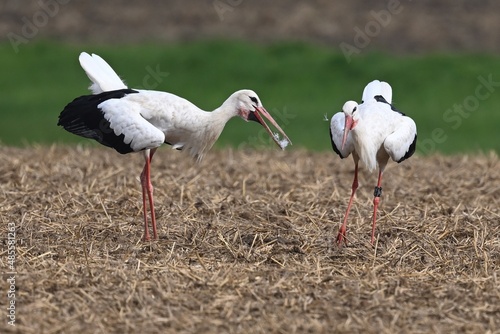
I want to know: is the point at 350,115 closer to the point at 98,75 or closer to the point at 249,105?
the point at 249,105

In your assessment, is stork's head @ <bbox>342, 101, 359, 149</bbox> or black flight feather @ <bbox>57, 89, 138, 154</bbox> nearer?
stork's head @ <bbox>342, 101, 359, 149</bbox>

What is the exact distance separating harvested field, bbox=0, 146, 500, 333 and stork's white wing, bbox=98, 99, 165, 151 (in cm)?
80

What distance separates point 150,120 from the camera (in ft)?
30.1

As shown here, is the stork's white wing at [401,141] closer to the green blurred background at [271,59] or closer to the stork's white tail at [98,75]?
the stork's white tail at [98,75]

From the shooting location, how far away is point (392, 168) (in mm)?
12625

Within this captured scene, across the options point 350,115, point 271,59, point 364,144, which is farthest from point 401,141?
point 271,59

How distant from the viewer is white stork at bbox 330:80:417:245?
9.03 metres

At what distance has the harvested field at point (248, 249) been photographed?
22.8 ft

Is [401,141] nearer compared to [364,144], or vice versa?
[364,144]

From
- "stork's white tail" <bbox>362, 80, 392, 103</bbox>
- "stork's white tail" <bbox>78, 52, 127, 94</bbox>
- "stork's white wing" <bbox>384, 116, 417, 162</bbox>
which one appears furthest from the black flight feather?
"stork's white tail" <bbox>362, 80, 392, 103</bbox>

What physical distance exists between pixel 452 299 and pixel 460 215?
8.55 ft

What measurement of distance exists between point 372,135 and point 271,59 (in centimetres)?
1330

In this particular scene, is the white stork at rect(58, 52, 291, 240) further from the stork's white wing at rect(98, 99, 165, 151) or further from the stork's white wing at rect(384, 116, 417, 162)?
the stork's white wing at rect(384, 116, 417, 162)

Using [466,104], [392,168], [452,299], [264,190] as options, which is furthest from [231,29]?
[452,299]
